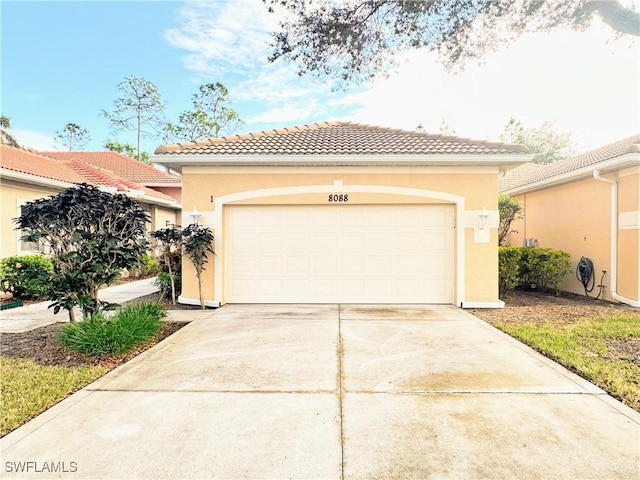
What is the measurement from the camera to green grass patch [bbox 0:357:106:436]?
139 inches

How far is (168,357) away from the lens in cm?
518

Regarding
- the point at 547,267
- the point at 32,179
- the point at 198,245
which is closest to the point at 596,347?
the point at 547,267

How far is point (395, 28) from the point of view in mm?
6570

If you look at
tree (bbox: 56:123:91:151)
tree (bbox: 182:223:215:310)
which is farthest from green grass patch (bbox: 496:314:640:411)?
tree (bbox: 56:123:91:151)

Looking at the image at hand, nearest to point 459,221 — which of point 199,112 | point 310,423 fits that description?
point 310,423

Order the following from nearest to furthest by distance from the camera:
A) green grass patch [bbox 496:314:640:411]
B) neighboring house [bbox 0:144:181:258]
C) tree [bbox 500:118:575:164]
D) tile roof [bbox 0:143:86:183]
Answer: green grass patch [bbox 496:314:640:411], neighboring house [bbox 0:144:181:258], tile roof [bbox 0:143:86:183], tree [bbox 500:118:575:164]

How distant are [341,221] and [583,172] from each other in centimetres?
668

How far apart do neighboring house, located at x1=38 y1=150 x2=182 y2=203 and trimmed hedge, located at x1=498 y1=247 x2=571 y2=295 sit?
15.3 metres

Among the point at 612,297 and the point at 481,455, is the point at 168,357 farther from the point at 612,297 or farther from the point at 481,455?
the point at 612,297

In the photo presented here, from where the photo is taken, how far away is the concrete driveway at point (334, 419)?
2.75 metres

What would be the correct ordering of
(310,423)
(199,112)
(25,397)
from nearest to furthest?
1. (310,423)
2. (25,397)
3. (199,112)

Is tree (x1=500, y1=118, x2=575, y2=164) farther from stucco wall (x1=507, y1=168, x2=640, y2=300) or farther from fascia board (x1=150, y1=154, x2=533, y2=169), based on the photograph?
fascia board (x1=150, y1=154, x2=533, y2=169)

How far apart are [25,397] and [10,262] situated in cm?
718

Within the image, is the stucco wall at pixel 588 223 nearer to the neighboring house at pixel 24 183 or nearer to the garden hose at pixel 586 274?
the garden hose at pixel 586 274
